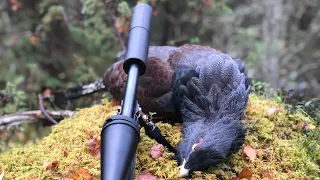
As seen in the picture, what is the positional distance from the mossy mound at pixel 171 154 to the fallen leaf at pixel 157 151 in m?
0.03


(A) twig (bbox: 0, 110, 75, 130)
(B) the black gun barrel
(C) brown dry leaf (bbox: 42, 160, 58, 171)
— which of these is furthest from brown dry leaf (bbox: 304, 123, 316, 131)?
(A) twig (bbox: 0, 110, 75, 130)

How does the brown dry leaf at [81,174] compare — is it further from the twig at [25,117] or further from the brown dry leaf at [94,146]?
the twig at [25,117]

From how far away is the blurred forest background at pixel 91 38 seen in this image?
6.52m

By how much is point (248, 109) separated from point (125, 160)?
2.16 meters

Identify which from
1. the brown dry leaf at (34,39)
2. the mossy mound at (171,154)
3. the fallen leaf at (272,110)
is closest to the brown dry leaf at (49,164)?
the mossy mound at (171,154)

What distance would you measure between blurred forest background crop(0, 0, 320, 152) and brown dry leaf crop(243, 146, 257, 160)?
1.91m

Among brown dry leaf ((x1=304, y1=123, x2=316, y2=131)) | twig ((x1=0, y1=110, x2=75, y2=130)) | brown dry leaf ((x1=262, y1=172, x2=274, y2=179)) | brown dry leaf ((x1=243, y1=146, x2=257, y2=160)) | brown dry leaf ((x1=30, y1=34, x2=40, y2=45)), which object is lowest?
brown dry leaf ((x1=262, y1=172, x2=274, y2=179))

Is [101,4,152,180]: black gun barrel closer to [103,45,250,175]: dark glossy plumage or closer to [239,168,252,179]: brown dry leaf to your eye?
[103,45,250,175]: dark glossy plumage

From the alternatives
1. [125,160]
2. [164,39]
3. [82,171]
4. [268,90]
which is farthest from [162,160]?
[164,39]

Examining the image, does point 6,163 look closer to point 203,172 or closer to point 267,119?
point 203,172

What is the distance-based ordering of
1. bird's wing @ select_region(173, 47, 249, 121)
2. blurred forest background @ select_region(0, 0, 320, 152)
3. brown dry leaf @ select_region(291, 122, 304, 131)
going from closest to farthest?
bird's wing @ select_region(173, 47, 249, 121)
brown dry leaf @ select_region(291, 122, 304, 131)
blurred forest background @ select_region(0, 0, 320, 152)

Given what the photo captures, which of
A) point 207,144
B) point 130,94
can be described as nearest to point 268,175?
point 207,144

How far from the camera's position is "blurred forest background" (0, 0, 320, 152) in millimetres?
6516

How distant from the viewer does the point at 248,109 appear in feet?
13.2
